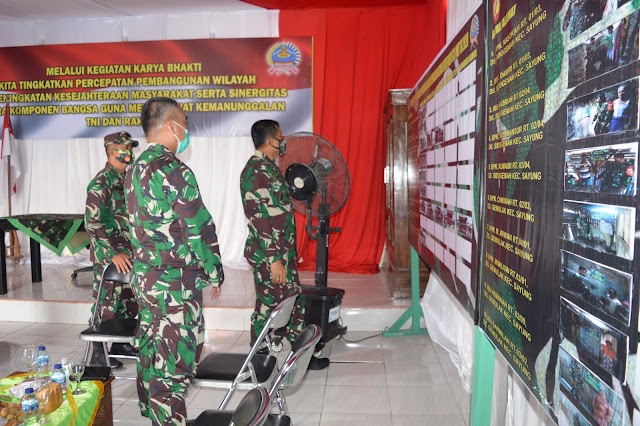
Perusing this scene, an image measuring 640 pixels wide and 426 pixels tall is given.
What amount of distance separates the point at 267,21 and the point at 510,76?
219 inches

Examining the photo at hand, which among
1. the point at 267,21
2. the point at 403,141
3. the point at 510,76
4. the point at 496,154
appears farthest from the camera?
the point at 267,21

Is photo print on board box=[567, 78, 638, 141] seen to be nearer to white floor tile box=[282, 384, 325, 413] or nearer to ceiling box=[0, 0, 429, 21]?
white floor tile box=[282, 384, 325, 413]

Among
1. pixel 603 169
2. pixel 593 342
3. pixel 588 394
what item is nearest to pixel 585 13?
pixel 603 169

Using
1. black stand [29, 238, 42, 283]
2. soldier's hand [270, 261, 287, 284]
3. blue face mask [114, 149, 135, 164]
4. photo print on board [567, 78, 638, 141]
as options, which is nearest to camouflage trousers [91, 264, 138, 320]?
blue face mask [114, 149, 135, 164]

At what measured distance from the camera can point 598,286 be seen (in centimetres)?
92

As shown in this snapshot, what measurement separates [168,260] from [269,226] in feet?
3.62

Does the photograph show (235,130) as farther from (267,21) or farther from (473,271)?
(473,271)

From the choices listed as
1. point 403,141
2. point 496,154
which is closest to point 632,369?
point 496,154

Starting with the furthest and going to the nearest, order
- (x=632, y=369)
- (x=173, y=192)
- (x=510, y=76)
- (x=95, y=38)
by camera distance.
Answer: (x=95, y=38), (x=173, y=192), (x=510, y=76), (x=632, y=369)

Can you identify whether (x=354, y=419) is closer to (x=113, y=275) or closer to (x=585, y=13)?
(x=113, y=275)

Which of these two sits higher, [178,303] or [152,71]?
[152,71]

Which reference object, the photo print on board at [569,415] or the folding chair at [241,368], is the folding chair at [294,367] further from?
the photo print on board at [569,415]

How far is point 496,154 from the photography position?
155 cm

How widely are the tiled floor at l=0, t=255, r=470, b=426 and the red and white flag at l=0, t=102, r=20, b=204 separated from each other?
237 centimetres
